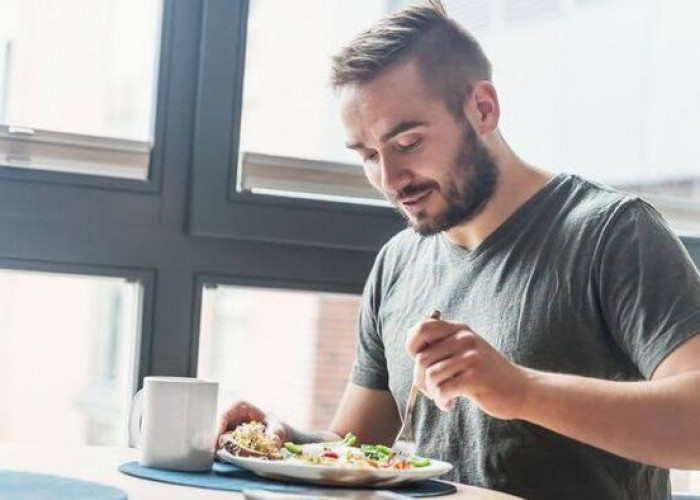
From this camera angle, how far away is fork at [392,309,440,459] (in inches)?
63.8

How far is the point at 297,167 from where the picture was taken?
217 centimetres

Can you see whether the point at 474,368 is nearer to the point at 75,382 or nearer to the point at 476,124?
the point at 476,124

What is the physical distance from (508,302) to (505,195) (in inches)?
7.4

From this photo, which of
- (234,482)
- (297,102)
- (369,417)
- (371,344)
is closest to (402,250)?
(371,344)

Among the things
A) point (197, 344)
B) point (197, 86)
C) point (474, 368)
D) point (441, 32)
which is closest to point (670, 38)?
point (441, 32)

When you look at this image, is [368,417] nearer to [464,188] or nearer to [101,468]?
[464,188]

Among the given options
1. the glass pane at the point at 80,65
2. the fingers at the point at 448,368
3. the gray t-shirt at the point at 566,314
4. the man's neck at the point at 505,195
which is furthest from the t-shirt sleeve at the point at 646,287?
the glass pane at the point at 80,65

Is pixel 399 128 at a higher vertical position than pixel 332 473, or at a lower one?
higher

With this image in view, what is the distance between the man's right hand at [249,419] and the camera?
1.61 metres

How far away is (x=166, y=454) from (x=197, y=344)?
2.15 feet

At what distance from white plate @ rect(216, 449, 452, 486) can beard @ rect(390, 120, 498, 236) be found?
20.2 inches

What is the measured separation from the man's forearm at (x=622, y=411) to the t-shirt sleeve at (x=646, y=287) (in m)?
0.08

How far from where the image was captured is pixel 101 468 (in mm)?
1381

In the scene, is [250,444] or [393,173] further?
[393,173]
